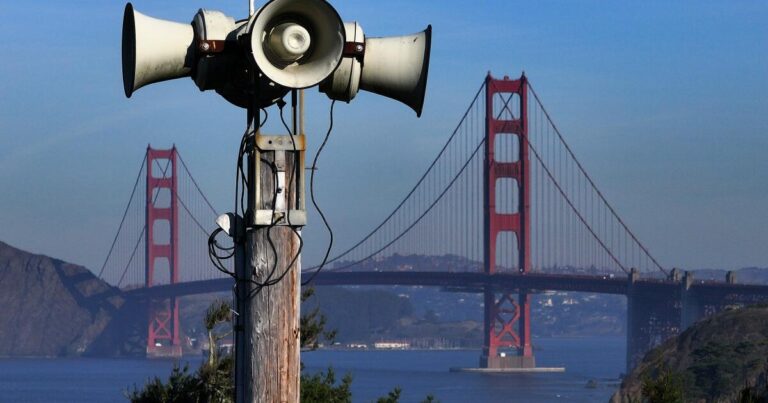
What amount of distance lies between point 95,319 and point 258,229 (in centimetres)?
12765

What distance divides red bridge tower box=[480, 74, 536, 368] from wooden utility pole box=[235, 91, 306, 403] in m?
75.4

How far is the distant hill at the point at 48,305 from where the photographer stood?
131125mm

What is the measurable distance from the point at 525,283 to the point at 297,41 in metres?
73.6

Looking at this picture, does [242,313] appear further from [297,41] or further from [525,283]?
[525,283]

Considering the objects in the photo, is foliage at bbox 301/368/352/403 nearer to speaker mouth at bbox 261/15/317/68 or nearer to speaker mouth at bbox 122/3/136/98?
speaker mouth at bbox 122/3/136/98

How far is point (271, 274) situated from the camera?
3.69m

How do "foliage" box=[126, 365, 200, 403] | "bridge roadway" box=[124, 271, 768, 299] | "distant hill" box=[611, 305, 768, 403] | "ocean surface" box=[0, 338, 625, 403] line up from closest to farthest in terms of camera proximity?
"foliage" box=[126, 365, 200, 403] < "distant hill" box=[611, 305, 768, 403] < "ocean surface" box=[0, 338, 625, 403] < "bridge roadway" box=[124, 271, 768, 299]

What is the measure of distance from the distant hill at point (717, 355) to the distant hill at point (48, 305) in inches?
2986


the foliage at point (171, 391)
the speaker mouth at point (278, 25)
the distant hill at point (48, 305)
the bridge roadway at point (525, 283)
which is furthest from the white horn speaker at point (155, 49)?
the distant hill at point (48, 305)

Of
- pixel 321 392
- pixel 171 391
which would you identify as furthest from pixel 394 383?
pixel 171 391

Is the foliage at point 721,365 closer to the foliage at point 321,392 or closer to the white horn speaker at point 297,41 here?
the foliage at point 321,392

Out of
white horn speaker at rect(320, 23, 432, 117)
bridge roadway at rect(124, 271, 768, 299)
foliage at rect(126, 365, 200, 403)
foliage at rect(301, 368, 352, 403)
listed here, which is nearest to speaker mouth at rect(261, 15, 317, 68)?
white horn speaker at rect(320, 23, 432, 117)

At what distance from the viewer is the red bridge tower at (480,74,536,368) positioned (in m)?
80.2

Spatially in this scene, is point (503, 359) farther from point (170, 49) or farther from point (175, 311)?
point (170, 49)
